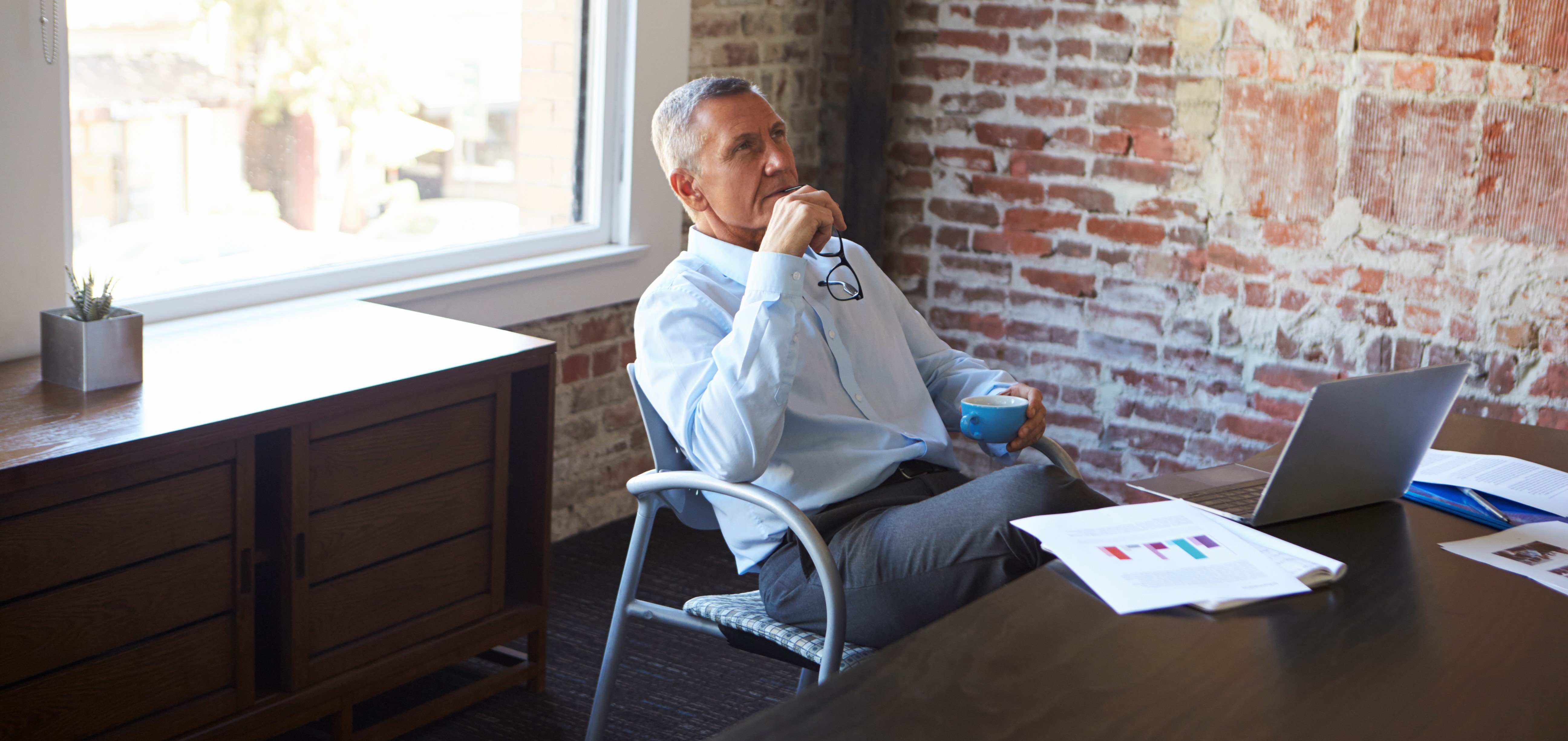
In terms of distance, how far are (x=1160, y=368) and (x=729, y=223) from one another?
194cm

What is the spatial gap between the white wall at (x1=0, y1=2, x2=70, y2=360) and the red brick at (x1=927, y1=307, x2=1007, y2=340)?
96.8 inches

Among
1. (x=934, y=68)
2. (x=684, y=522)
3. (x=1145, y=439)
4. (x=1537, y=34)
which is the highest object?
(x=1537, y=34)

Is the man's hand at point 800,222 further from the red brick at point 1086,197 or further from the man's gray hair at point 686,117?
the red brick at point 1086,197

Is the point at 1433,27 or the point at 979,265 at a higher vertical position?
the point at 1433,27

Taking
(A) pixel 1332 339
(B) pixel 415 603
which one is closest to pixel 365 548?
(B) pixel 415 603

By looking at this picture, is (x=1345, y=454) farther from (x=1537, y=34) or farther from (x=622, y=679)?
(x=1537, y=34)

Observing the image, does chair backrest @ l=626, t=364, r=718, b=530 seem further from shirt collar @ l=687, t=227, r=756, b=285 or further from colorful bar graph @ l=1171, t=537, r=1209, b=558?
colorful bar graph @ l=1171, t=537, r=1209, b=558

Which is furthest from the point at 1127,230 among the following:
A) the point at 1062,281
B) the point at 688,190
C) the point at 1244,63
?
the point at 688,190

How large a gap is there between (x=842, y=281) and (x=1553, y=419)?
2091 millimetres

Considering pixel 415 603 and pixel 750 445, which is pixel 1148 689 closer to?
pixel 750 445

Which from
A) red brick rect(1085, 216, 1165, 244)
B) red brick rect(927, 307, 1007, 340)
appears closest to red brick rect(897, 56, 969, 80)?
red brick rect(1085, 216, 1165, 244)

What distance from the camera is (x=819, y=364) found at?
86.1 inches

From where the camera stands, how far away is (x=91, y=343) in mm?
2094

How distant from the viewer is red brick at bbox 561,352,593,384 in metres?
3.46
